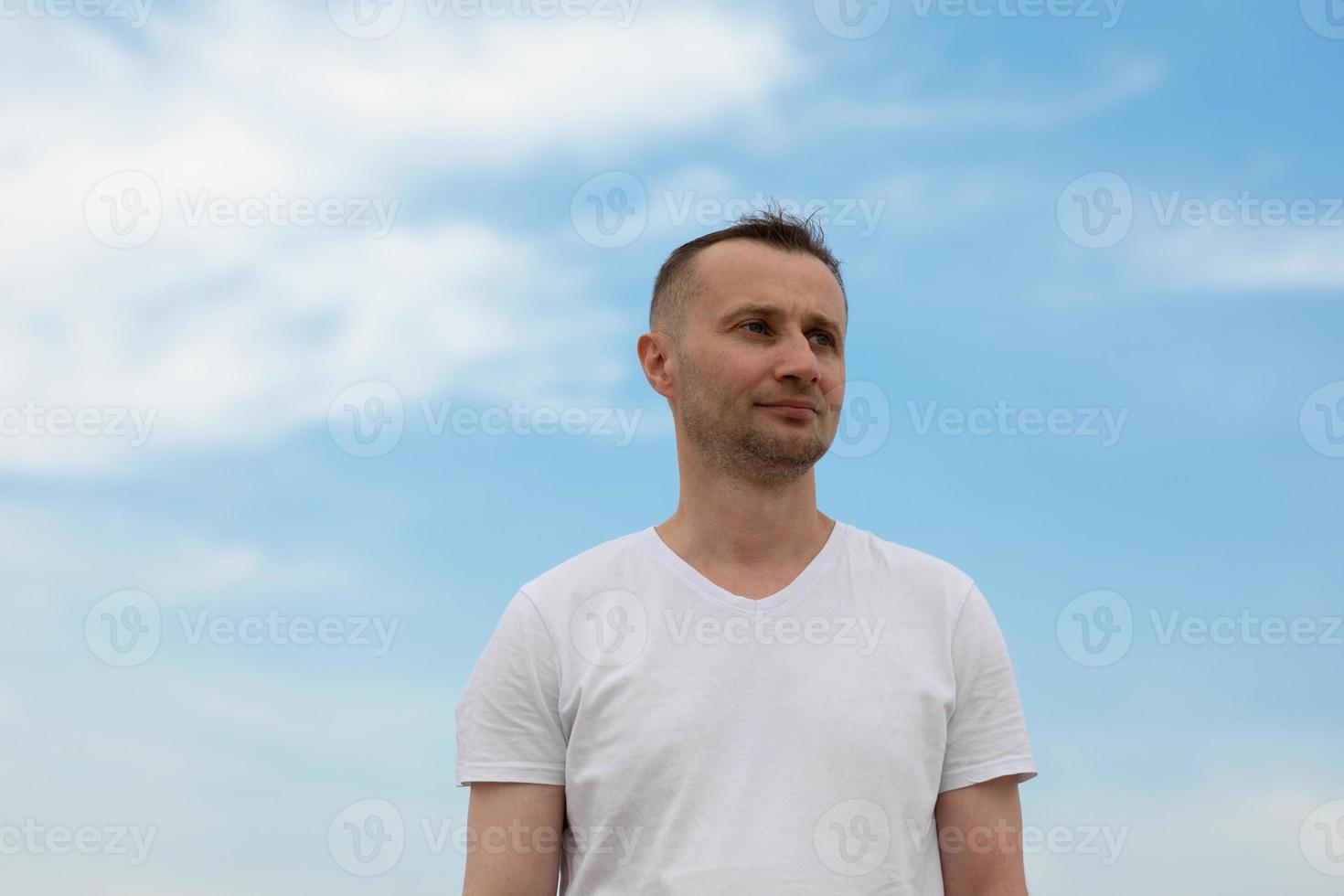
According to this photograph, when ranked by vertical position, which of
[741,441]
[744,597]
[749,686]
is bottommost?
[749,686]

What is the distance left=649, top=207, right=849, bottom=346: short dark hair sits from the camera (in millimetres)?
5059

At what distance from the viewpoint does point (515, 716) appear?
4566 millimetres

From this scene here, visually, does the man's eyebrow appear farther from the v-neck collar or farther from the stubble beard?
the v-neck collar

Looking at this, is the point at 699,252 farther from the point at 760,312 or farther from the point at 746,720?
the point at 746,720

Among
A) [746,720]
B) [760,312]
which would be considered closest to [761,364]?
[760,312]

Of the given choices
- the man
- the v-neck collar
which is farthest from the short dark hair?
the v-neck collar

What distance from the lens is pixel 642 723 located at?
4.42 meters

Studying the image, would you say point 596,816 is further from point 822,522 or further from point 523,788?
point 822,522

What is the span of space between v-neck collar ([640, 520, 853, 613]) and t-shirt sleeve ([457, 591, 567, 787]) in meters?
0.59

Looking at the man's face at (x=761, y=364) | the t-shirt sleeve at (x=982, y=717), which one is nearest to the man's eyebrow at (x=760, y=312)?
the man's face at (x=761, y=364)

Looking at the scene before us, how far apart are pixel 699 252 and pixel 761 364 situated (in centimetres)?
73

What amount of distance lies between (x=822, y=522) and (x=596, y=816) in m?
1.54

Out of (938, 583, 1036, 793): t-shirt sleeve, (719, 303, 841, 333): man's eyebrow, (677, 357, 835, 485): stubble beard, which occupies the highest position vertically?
(719, 303, 841, 333): man's eyebrow

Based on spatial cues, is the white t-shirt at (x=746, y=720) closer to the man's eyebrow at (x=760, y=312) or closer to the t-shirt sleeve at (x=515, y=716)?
the t-shirt sleeve at (x=515, y=716)
